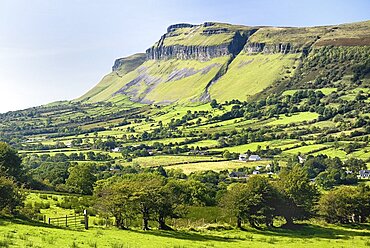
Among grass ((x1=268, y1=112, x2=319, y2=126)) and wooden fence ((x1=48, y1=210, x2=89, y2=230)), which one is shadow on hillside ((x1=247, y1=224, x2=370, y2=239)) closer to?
wooden fence ((x1=48, y1=210, x2=89, y2=230))

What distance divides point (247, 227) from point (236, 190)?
14.5 feet

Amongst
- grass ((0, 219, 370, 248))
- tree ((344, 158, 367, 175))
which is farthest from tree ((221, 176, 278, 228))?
tree ((344, 158, 367, 175))

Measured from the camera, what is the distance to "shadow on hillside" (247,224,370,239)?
147 feet

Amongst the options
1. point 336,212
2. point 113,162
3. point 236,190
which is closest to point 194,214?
point 236,190

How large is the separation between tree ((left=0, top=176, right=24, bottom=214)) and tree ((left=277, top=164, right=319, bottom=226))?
103 feet

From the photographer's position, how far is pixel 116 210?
128ft

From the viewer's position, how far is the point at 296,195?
57.9m

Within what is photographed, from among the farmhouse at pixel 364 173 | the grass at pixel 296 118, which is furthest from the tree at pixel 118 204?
the grass at pixel 296 118

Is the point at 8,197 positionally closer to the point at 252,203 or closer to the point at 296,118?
Result: the point at 252,203

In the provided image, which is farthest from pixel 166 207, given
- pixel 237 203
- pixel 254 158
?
pixel 254 158

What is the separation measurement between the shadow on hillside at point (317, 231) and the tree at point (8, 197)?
2396 cm

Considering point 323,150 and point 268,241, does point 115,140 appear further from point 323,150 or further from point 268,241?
point 268,241

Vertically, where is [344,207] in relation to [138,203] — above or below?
below

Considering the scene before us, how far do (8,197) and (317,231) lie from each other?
3323 cm
